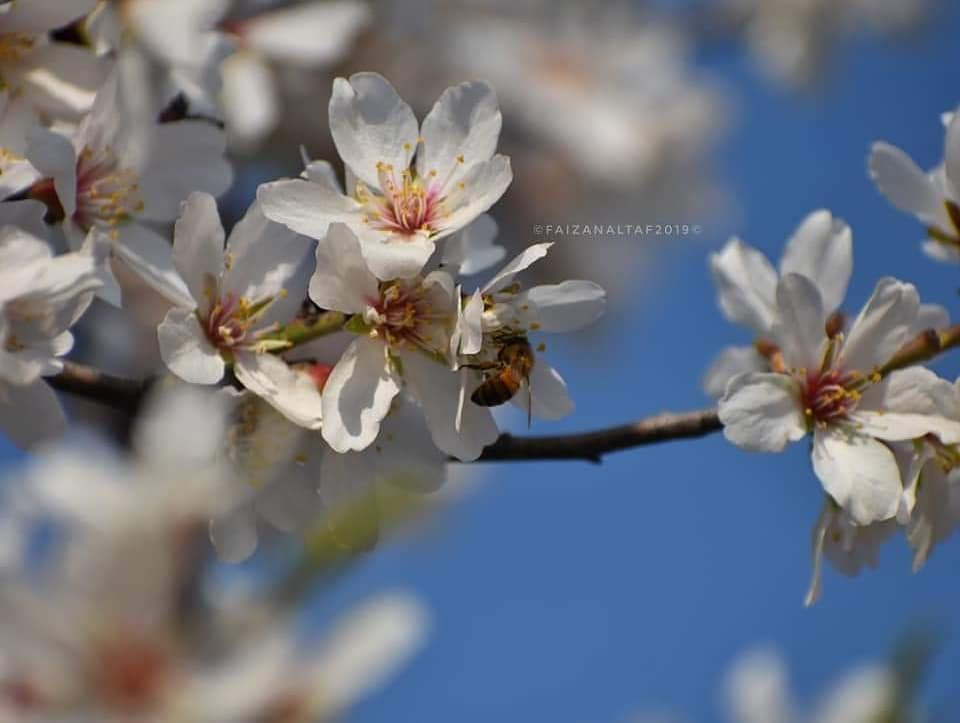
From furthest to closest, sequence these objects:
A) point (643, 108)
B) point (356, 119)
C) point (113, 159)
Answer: point (643, 108) → point (113, 159) → point (356, 119)

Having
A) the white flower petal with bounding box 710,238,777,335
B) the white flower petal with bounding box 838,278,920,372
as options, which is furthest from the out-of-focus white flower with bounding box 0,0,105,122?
the white flower petal with bounding box 838,278,920,372

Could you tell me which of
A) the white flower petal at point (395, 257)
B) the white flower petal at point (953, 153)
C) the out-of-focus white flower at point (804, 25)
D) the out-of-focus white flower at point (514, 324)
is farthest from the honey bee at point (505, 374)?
the out-of-focus white flower at point (804, 25)

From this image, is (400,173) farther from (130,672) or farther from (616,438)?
(130,672)

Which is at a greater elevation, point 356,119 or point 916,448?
point 356,119

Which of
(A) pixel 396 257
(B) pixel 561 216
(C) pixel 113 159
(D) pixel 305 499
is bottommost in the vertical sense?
(B) pixel 561 216

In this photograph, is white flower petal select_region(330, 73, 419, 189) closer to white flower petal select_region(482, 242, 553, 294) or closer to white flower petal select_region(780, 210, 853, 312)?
white flower petal select_region(482, 242, 553, 294)

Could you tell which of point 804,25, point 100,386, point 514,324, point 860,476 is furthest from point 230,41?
point 804,25

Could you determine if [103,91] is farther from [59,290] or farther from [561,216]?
[561,216]

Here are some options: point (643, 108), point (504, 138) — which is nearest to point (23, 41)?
point (504, 138)
